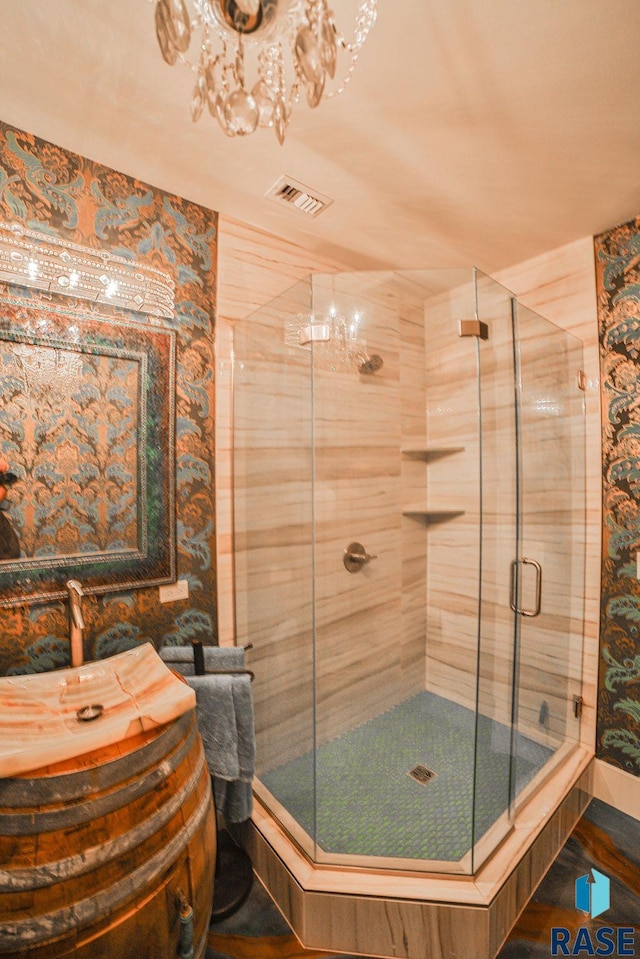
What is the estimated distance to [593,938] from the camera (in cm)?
120

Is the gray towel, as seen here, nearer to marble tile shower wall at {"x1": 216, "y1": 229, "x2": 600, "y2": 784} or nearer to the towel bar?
the towel bar

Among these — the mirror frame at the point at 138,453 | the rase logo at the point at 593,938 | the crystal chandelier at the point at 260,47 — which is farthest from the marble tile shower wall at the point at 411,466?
the crystal chandelier at the point at 260,47

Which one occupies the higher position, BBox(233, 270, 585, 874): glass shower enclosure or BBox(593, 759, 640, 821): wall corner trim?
BBox(233, 270, 585, 874): glass shower enclosure

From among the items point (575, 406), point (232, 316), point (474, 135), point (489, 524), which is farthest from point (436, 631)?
point (474, 135)

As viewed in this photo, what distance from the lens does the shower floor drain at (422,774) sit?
150cm

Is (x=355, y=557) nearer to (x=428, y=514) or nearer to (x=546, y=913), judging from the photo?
(x=428, y=514)

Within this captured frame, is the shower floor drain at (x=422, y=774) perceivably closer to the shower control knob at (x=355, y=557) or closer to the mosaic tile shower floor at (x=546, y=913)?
the mosaic tile shower floor at (x=546, y=913)

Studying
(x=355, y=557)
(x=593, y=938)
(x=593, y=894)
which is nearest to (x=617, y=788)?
(x=593, y=894)

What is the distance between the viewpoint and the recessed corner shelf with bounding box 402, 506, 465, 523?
70.4 inches

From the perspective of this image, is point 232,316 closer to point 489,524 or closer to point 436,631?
point 489,524

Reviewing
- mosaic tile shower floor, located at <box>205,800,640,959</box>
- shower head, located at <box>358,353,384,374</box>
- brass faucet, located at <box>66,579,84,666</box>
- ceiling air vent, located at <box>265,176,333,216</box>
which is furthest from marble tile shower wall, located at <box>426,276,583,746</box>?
brass faucet, located at <box>66,579,84,666</box>

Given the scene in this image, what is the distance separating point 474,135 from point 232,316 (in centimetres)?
98

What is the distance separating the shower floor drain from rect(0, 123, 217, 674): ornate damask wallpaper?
2.90 ft

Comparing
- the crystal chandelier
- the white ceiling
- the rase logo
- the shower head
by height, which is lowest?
the rase logo
